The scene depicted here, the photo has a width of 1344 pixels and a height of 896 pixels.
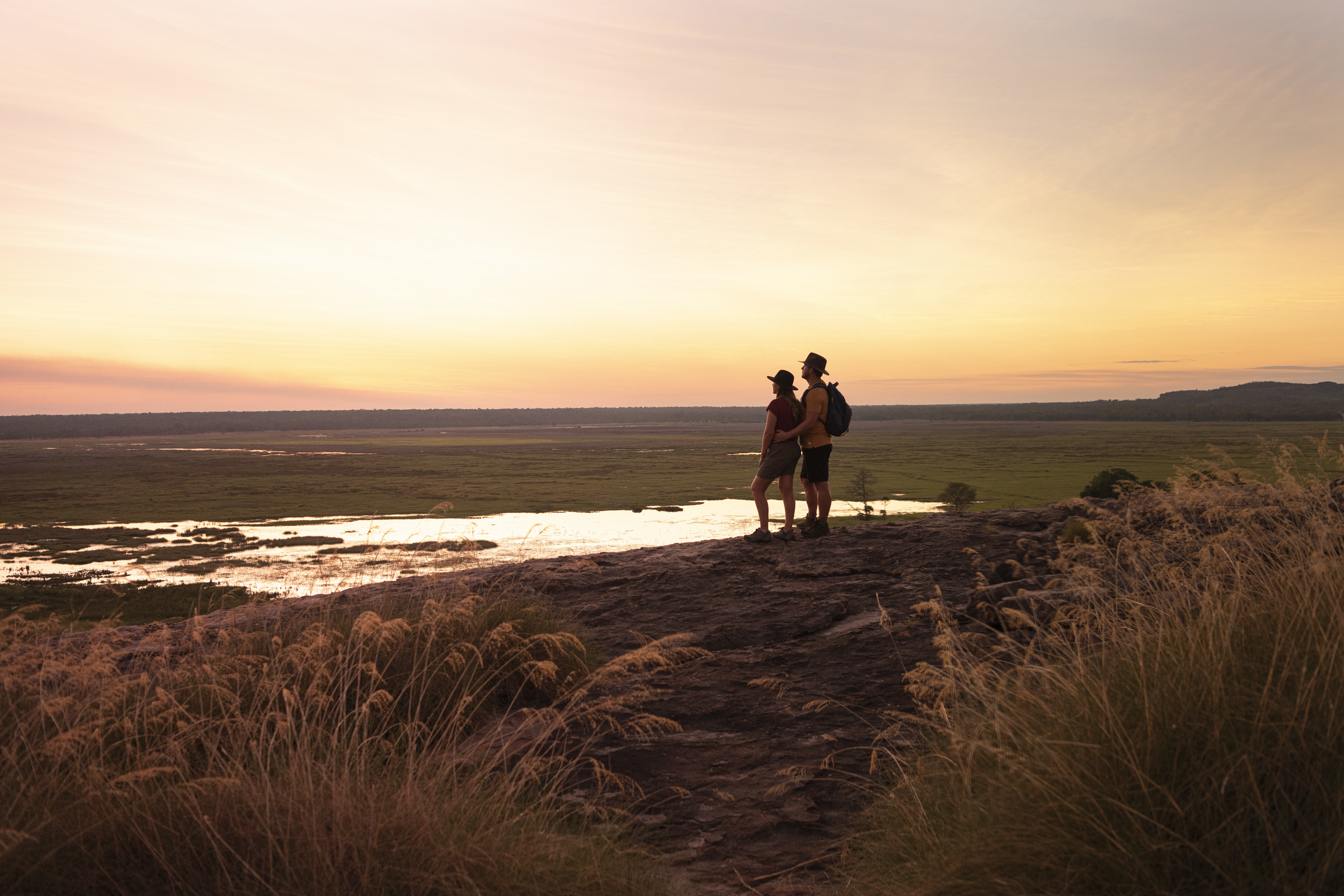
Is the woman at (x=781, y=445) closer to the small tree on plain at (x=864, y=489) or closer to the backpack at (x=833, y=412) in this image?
the backpack at (x=833, y=412)

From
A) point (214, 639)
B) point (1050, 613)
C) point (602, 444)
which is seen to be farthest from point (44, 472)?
point (1050, 613)

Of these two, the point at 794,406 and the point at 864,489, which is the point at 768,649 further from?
the point at 864,489

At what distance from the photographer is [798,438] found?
10.3 metres

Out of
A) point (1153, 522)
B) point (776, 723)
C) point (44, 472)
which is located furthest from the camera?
point (44, 472)

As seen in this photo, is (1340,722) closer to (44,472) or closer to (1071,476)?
(1071,476)

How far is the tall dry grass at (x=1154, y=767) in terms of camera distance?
2.53 m

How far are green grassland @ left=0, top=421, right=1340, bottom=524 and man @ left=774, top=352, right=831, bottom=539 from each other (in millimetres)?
4923

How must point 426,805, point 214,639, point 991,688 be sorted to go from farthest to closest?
point 214,639
point 991,688
point 426,805

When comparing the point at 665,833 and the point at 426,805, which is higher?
the point at 426,805

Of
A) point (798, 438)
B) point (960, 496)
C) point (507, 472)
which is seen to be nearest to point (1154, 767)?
point (798, 438)

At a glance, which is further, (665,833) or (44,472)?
(44,472)

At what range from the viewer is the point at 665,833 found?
13.2ft

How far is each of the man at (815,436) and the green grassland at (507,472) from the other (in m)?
4.92

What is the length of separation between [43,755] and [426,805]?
196cm
